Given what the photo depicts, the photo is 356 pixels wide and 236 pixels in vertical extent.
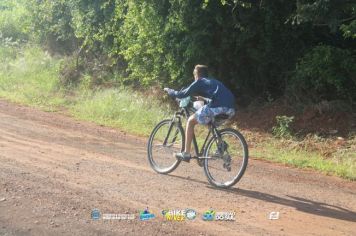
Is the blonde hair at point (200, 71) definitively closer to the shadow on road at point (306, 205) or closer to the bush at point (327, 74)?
the shadow on road at point (306, 205)

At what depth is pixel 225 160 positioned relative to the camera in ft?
26.3

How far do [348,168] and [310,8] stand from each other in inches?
122

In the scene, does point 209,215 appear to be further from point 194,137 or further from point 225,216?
point 194,137

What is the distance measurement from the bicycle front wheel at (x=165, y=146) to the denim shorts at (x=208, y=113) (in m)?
0.63

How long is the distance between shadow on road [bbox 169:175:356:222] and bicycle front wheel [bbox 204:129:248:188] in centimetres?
17

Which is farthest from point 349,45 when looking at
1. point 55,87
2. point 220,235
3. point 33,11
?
point 33,11

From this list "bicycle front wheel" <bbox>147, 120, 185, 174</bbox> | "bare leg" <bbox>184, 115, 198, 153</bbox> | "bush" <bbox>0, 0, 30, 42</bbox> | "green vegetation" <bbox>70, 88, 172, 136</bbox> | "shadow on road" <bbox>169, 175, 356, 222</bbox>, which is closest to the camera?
"shadow on road" <bbox>169, 175, 356, 222</bbox>

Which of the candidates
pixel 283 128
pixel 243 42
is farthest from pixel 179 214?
pixel 243 42

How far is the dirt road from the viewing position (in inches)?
241

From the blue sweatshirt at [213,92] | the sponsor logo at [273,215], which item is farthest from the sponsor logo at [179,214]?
the blue sweatshirt at [213,92]

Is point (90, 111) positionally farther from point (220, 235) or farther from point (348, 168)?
point (220, 235)

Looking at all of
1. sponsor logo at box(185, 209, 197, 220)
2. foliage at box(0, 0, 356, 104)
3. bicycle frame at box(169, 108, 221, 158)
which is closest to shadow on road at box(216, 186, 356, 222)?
bicycle frame at box(169, 108, 221, 158)

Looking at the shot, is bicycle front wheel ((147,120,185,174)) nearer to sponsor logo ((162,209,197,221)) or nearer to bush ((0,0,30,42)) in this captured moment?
sponsor logo ((162,209,197,221))

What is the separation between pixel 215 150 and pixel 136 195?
4.93 feet
